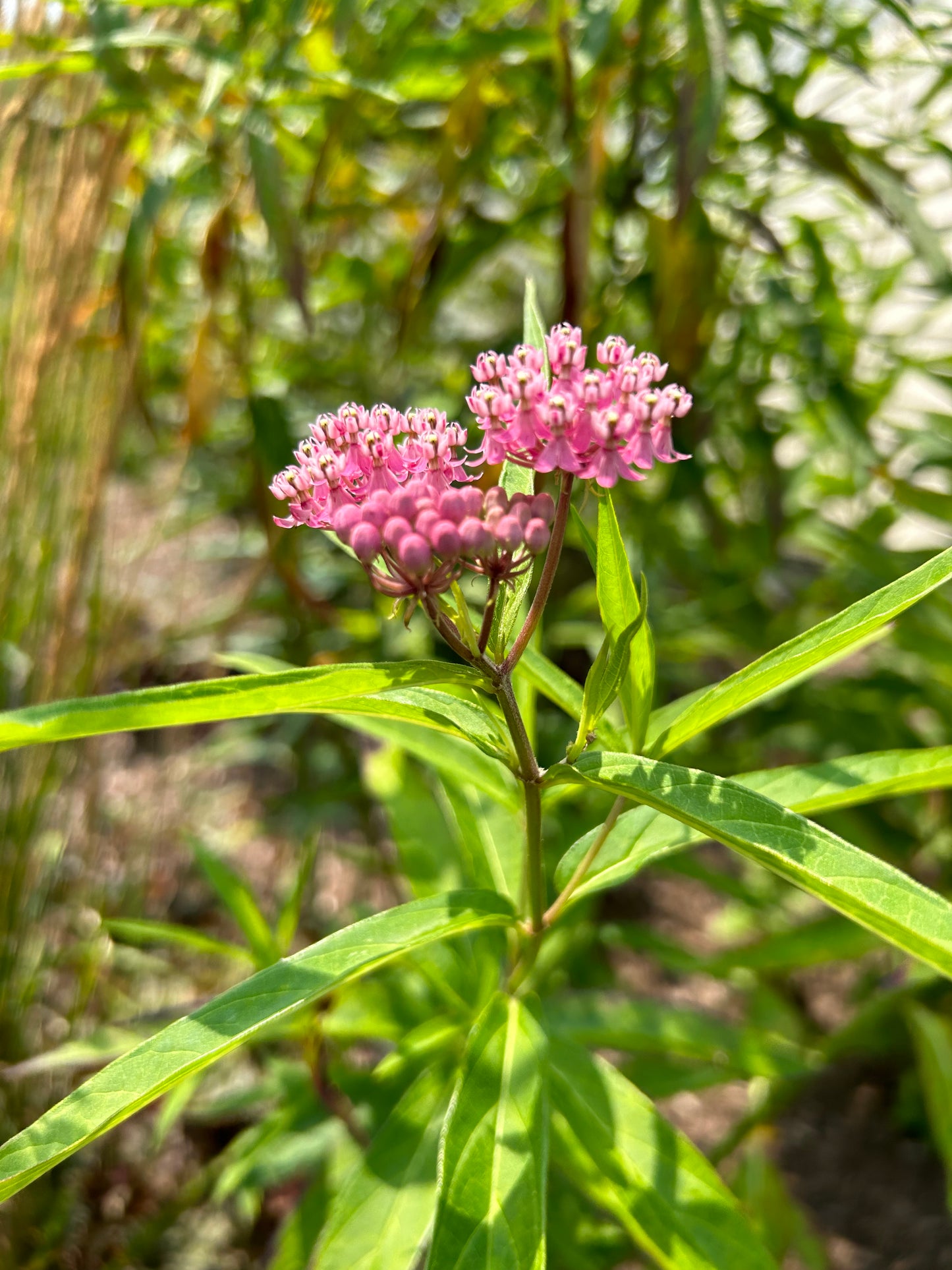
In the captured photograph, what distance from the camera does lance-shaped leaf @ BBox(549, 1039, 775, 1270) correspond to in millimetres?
963

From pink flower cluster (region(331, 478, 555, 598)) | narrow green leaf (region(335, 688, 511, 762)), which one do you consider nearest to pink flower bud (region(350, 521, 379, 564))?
pink flower cluster (region(331, 478, 555, 598))

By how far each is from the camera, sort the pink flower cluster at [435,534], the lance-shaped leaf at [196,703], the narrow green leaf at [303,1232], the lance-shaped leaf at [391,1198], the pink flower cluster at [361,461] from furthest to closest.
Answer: the narrow green leaf at [303,1232]
the lance-shaped leaf at [391,1198]
the pink flower cluster at [361,461]
the pink flower cluster at [435,534]
the lance-shaped leaf at [196,703]

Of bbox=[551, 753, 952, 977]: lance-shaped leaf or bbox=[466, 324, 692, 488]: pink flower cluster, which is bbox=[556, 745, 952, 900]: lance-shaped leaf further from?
bbox=[466, 324, 692, 488]: pink flower cluster

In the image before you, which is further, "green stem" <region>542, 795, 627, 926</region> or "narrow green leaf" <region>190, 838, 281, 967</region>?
"narrow green leaf" <region>190, 838, 281, 967</region>

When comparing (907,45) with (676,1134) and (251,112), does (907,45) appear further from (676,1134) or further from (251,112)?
(676,1134)

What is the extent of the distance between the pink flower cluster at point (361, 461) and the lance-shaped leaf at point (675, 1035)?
0.77 meters

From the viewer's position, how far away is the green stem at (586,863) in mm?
909

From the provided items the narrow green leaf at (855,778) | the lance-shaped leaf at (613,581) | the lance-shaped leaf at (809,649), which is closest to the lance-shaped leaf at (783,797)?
the narrow green leaf at (855,778)

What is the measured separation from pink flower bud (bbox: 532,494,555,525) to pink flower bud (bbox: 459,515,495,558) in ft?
0.19

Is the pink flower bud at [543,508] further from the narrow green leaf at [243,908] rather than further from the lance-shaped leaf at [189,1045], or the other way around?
the narrow green leaf at [243,908]

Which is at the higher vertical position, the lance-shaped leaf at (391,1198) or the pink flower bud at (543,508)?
the pink flower bud at (543,508)

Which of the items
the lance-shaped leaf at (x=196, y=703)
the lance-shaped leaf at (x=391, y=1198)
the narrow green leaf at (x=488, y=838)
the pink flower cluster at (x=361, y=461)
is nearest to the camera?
the lance-shaped leaf at (x=196, y=703)

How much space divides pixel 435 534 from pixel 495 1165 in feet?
1.76

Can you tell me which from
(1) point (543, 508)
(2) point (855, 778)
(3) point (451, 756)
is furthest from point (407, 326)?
(2) point (855, 778)
